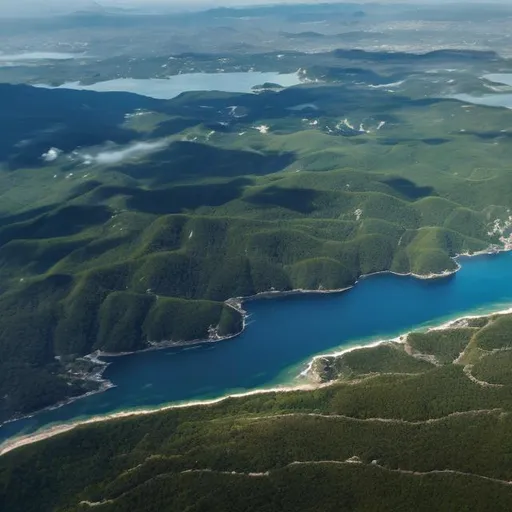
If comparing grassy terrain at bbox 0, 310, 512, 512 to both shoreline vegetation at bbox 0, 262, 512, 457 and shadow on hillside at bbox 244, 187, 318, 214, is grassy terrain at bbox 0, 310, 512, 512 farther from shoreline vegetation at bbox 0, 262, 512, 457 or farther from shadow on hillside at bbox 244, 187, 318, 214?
shadow on hillside at bbox 244, 187, 318, 214

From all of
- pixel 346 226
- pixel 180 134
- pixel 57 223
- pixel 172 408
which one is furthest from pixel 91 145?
pixel 172 408

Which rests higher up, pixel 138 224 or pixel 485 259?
pixel 138 224

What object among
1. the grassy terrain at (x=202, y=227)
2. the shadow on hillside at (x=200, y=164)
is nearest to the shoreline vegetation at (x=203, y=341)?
the grassy terrain at (x=202, y=227)

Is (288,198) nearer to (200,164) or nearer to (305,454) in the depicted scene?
(200,164)

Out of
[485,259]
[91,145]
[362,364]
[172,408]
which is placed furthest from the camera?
[91,145]

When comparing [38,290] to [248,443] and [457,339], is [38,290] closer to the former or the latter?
[248,443]

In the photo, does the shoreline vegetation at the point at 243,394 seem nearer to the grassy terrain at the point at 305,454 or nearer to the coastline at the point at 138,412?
the coastline at the point at 138,412

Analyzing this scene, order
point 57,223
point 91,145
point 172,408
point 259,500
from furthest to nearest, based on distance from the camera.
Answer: point 91,145 → point 57,223 → point 172,408 → point 259,500
